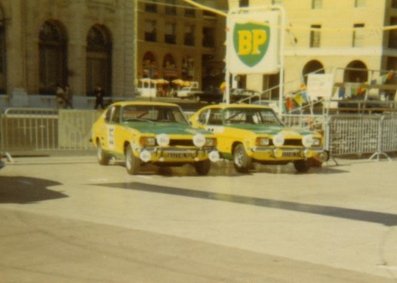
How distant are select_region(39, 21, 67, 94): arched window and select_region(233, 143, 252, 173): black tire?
65.3 feet

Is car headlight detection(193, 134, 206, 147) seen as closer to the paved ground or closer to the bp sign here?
the paved ground

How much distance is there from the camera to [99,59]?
33.3m

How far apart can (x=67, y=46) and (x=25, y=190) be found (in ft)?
72.5

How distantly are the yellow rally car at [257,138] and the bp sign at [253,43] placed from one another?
3300 millimetres

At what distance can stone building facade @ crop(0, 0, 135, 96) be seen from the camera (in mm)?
29484

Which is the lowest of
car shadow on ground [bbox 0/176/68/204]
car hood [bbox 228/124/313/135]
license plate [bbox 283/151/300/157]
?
car shadow on ground [bbox 0/176/68/204]

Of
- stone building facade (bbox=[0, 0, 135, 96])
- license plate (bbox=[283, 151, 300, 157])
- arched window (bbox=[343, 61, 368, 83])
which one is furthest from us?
arched window (bbox=[343, 61, 368, 83])

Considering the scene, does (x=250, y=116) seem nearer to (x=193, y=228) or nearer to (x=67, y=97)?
(x=193, y=228)

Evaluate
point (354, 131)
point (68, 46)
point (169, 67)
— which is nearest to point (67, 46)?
point (68, 46)

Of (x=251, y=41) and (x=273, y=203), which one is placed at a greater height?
(x=251, y=41)

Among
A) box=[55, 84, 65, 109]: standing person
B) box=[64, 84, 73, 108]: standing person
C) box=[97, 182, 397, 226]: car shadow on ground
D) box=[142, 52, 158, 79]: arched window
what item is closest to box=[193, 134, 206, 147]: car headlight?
box=[97, 182, 397, 226]: car shadow on ground

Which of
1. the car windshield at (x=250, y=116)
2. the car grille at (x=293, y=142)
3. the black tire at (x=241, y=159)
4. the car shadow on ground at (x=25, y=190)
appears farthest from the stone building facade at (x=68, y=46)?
the car grille at (x=293, y=142)

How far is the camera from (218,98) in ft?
171

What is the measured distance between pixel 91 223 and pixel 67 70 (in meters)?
24.7
